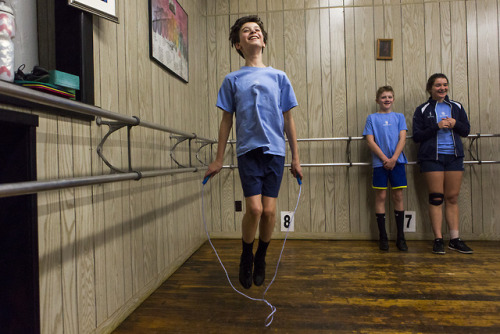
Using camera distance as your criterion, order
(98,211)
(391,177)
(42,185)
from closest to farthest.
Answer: (42,185) < (98,211) < (391,177)

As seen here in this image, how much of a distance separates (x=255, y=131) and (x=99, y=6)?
780 millimetres

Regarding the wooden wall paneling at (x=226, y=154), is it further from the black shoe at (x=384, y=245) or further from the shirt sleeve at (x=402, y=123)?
the shirt sleeve at (x=402, y=123)

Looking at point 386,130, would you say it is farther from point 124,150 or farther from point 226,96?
point 124,150

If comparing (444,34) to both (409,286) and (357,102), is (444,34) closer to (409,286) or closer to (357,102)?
(357,102)

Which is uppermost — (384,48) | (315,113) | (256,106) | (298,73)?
(384,48)

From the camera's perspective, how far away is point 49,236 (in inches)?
38.7

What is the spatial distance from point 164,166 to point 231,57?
1.42 metres

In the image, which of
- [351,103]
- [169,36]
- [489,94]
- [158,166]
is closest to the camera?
[158,166]

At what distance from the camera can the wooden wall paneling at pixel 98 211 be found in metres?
1.21

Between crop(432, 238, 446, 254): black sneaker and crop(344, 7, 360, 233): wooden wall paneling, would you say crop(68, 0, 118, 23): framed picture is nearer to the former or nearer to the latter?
crop(344, 7, 360, 233): wooden wall paneling

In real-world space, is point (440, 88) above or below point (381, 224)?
above

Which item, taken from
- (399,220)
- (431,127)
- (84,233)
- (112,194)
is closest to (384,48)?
(431,127)

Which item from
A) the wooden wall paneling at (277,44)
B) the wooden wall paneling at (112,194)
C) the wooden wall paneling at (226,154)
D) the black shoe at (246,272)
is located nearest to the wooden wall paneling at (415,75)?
→ the wooden wall paneling at (277,44)

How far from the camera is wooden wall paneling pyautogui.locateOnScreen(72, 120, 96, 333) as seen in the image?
1.11 metres
